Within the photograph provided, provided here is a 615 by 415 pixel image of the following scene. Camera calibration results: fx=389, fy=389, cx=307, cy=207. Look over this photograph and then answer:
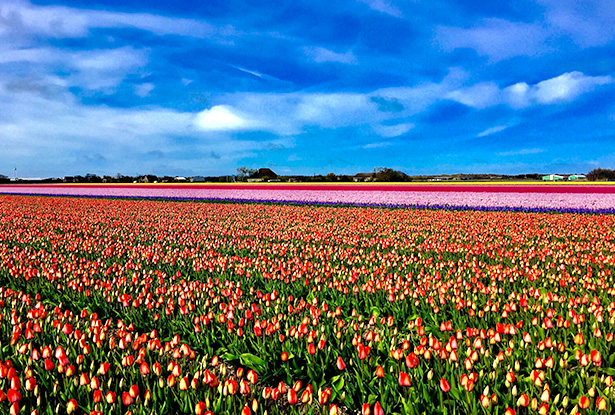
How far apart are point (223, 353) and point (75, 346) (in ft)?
4.95

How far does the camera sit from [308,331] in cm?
429

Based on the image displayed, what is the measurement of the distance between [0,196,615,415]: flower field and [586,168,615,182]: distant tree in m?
75.7

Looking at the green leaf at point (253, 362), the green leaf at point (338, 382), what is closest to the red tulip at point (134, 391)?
the green leaf at point (253, 362)

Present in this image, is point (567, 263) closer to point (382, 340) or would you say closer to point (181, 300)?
point (382, 340)

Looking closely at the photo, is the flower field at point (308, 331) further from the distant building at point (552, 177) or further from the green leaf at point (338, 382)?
the distant building at point (552, 177)

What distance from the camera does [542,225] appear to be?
44.0ft

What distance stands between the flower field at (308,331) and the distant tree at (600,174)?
7567 cm

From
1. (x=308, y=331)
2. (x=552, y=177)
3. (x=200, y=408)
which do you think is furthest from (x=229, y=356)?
(x=552, y=177)

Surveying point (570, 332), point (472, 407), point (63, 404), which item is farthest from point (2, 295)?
point (570, 332)

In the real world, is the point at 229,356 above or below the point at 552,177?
below

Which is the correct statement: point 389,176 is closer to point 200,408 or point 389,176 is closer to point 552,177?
point 552,177

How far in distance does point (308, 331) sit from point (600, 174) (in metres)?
87.5

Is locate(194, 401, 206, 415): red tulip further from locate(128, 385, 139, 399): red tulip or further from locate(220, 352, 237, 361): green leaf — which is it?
locate(220, 352, 237, 361): green leaf

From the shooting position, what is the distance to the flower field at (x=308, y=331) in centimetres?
308
